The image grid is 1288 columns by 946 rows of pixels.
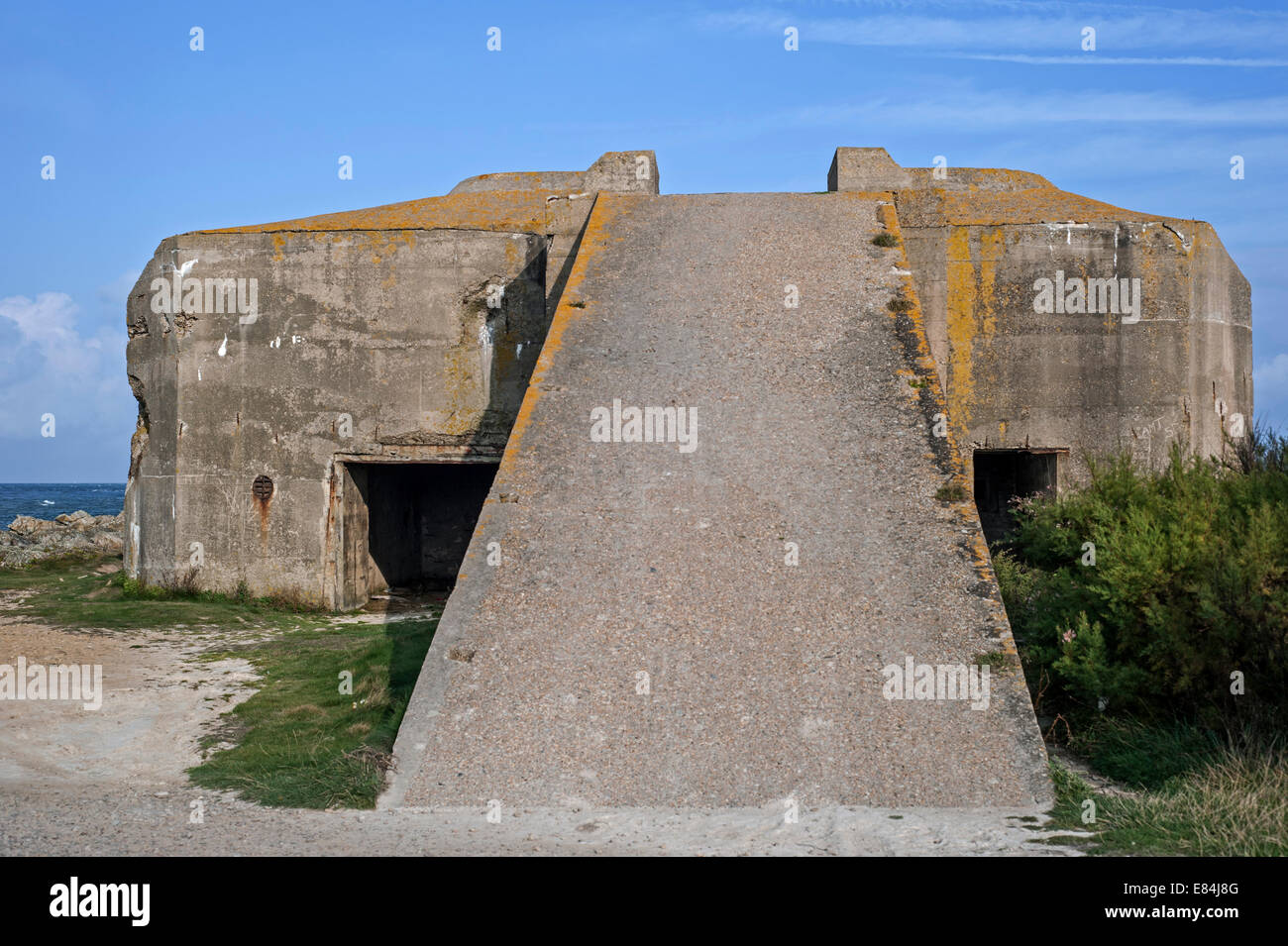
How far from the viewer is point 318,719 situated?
7.66 metres

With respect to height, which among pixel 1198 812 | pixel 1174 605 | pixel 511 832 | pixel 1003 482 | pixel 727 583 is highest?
pixel 1003 482

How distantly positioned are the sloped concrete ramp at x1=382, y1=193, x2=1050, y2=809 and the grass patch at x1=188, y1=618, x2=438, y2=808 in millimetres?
408

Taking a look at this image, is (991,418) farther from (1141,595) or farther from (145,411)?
(145,411)

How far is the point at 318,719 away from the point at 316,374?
18.2 feet

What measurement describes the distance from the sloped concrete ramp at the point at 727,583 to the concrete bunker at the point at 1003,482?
3.39 m

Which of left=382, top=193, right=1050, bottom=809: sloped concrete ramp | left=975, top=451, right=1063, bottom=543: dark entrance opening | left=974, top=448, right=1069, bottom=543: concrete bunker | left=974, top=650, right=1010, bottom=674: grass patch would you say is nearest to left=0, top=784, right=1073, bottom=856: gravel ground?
left=382, top=193, right=1050, bottom=809: sloped concrete ramp

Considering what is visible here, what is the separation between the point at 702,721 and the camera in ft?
19.9

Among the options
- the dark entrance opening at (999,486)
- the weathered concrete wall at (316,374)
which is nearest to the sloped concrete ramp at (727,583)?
the weathered concrete wall at (316,374)

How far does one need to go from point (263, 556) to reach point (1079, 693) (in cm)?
897

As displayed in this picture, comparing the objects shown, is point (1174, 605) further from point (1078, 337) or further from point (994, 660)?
point (1078, 337)

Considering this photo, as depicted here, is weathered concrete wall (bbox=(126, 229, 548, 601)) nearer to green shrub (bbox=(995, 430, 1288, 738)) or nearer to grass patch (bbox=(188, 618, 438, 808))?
grass patch (bbox=(188, 618, 438, 808))

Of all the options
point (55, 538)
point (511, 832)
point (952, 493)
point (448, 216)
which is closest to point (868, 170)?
point (448, 216)

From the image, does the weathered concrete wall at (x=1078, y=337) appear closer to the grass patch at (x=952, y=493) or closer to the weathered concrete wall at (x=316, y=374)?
the grass patch at (x=952, y=493)
